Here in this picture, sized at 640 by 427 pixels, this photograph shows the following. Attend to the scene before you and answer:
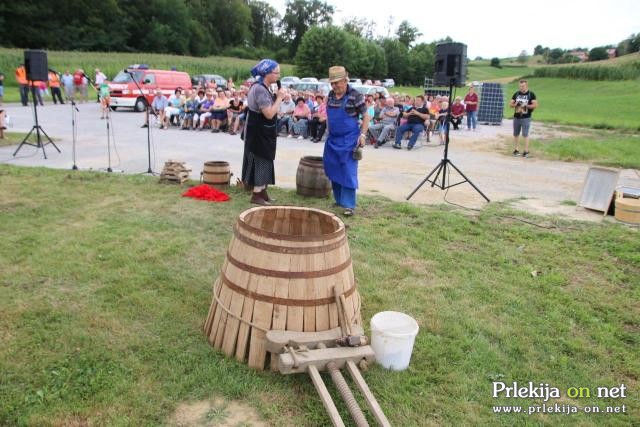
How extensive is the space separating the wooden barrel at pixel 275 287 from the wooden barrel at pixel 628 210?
520 centimetres

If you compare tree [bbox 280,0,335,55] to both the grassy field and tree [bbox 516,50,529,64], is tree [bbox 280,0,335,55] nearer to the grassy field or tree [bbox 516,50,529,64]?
tree [bbox 516,50,529,64]

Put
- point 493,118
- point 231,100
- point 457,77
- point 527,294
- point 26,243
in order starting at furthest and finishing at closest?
point 493,118, point 231,100, point 457,77, point 26,243, point 527,294

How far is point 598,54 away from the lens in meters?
88.3

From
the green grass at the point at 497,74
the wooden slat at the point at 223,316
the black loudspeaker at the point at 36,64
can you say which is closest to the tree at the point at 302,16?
the green grass at the point at 497,74

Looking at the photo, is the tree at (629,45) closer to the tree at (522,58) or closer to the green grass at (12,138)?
the tree at (522,58)

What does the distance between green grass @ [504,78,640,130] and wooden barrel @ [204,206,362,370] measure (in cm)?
1970

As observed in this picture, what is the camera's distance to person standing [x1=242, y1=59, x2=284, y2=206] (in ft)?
19.5

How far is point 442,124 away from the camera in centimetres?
1561

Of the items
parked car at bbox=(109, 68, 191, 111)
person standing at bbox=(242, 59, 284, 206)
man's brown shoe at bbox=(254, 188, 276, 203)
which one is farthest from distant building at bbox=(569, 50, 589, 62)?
person standing at bbox=(242, 59, 284, 206)

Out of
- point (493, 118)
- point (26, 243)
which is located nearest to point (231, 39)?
point (493, 118)

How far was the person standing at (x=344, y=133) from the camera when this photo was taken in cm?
596

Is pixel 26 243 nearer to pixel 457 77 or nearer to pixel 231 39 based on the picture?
pixel 457 77

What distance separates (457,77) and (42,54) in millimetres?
7786

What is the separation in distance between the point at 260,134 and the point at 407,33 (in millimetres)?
103996
